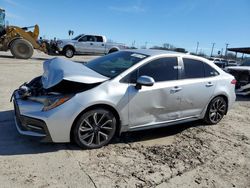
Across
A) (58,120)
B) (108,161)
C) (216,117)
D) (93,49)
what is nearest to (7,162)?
(58,120)

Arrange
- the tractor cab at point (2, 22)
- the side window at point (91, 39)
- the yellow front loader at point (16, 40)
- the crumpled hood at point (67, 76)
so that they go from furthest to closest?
the side window at point (91, 39), the tractor cab at point (2, 22), the yellow front loader at point (16, 40), the crumpled hood at point (67, 76)

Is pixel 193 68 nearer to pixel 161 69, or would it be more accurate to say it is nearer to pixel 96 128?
pixel 161 69

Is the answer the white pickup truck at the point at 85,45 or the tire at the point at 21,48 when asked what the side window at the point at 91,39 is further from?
the tire at the point at 21,48

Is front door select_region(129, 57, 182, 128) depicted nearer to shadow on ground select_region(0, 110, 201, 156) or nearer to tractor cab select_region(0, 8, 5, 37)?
shadow on ground select_region(0, 110, 201, 156)

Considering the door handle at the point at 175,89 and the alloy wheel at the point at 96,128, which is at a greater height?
the door handle at the point at 175,89

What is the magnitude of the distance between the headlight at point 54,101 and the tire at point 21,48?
1383cm

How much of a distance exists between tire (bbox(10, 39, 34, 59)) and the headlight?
1383 centimetres

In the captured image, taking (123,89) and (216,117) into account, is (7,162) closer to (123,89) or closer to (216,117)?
(123,89)

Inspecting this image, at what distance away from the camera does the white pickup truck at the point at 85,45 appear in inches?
820

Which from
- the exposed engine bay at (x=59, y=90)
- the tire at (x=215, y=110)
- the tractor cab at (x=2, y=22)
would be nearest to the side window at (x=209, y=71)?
the tire at (x=215, y=110)

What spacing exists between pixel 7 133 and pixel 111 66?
211 centimetres

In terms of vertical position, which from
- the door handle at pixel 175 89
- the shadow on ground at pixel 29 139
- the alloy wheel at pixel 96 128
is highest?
the door handle at pixel 175 89

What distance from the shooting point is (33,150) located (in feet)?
13.0

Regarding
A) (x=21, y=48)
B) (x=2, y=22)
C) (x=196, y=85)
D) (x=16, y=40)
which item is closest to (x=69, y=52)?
(x=21, y=48)
